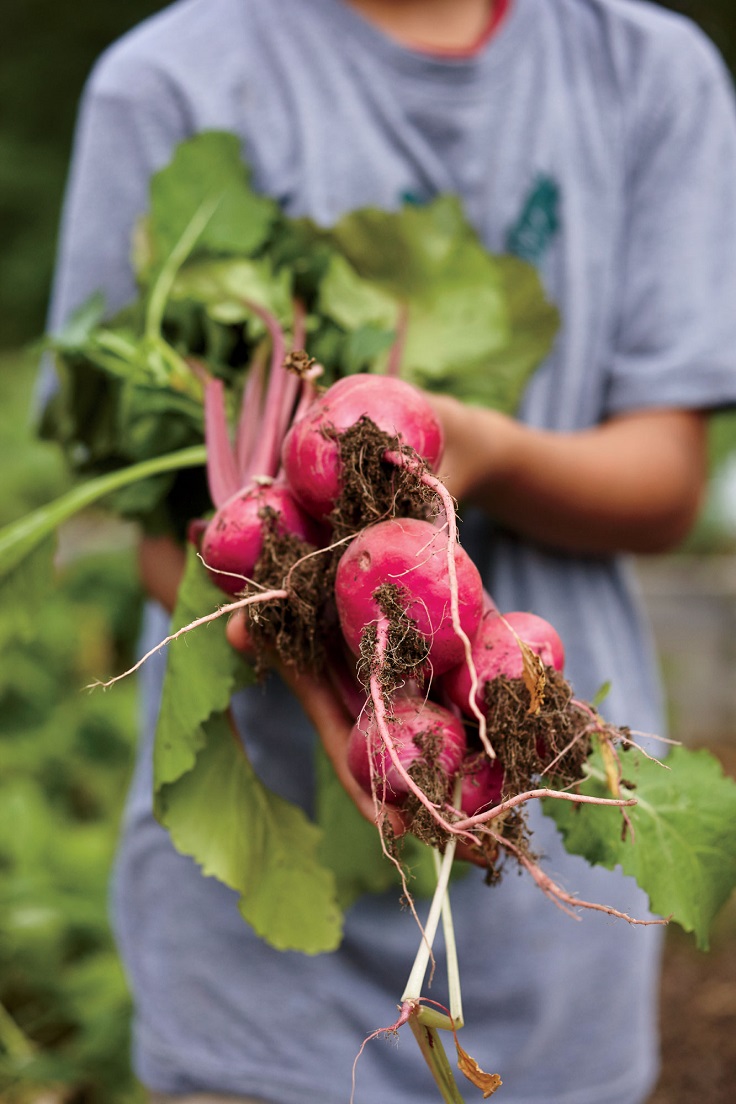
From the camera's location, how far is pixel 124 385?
1111 mm

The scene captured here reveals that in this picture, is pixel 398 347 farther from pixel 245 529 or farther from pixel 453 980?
pixel 453 980

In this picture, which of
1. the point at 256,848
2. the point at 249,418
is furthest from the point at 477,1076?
the point at 249,418

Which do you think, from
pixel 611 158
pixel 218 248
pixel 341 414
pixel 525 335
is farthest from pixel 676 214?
pixel 341 414

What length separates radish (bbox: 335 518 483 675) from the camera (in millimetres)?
734

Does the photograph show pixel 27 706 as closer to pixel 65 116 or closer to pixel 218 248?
pixel 218 248

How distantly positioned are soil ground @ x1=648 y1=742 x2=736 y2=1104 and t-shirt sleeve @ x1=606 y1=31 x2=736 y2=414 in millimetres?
2109

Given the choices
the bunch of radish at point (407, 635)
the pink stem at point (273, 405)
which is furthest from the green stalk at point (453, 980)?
the pink stem at point (273, 405)

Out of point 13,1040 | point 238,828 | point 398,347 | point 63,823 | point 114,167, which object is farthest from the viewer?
point 63,823

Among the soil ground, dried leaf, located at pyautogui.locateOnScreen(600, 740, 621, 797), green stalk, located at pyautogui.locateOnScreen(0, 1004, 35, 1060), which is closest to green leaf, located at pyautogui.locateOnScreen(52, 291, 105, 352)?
dried leaf, located at pyautogui.locateOnScreen(600, 740, 621, 797)

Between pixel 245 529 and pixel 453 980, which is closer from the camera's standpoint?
pixel 453 980

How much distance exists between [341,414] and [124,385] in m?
0.41

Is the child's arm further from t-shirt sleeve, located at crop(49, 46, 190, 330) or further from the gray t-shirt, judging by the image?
t-shirt sleeve, located at crop(49, 46, 190, 330)

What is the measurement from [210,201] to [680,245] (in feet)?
1.91

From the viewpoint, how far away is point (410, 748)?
730 millimetres
